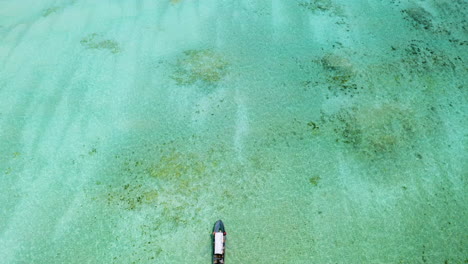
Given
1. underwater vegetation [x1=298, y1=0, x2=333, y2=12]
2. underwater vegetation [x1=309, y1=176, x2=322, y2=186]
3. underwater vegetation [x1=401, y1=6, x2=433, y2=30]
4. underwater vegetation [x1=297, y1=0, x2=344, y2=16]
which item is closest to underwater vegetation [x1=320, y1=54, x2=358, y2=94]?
underwater vegetation [x1=297, y1=0, x2=344, y2=16]

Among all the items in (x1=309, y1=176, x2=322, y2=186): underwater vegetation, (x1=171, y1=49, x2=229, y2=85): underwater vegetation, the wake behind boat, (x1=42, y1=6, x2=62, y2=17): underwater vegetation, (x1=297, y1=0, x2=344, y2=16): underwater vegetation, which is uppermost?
(x1=297, y1=0, x2=344, y2=16): underwater vegetation

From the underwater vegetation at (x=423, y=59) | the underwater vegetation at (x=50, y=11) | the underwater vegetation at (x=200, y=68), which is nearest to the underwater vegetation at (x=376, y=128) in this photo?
the underwater vegetation at (x=423, y=59)

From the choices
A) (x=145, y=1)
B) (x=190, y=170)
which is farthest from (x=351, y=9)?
(x=190, y=170)

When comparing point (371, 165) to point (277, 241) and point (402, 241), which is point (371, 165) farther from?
point (277, 241)

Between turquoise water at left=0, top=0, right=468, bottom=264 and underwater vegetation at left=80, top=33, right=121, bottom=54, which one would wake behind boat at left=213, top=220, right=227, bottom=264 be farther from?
underwater vegetation at left=80, top=33, right=121, bottom=54

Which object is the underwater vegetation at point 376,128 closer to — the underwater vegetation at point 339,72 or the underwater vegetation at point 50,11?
the underwater vegetation at point 339,72

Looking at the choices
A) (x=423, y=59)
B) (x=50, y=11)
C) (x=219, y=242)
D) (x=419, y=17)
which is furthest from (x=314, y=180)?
(x=50, y=11)

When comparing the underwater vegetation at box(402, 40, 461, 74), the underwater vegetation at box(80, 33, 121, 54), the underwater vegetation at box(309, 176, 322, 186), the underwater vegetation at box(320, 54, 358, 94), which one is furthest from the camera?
the underwater vegetation at box(80, 33, 121, 54)
